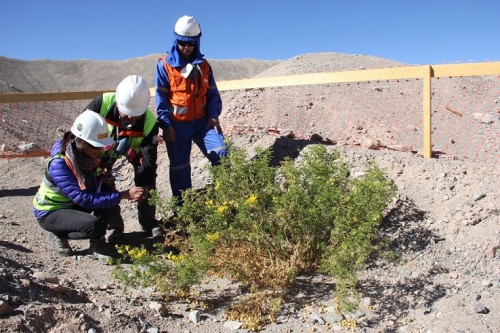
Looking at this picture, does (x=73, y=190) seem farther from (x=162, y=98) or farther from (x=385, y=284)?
(x=385, y=284)

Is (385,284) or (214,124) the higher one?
(214,124)

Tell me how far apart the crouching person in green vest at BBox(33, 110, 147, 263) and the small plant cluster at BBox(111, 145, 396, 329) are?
65 cm

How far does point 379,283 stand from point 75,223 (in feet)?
7.74

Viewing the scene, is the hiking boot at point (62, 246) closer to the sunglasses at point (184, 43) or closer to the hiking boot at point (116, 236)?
the hiking boot at point (116, 236)

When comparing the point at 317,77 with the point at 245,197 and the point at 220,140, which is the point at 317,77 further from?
the point at 245,197

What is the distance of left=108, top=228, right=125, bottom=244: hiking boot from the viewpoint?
16.0 feet

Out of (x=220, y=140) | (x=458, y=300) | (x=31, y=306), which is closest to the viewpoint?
(x=31, y=306)

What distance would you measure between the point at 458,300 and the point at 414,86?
7958 mm

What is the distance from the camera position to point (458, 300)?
3393mm

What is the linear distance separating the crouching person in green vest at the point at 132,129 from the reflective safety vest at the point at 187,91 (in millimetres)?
357

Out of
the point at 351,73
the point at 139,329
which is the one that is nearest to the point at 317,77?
the point at 351,73

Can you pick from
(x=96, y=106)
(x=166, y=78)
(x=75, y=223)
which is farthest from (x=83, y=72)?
(x=75, y=223)

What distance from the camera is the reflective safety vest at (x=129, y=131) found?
4.53m

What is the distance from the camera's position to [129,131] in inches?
181
